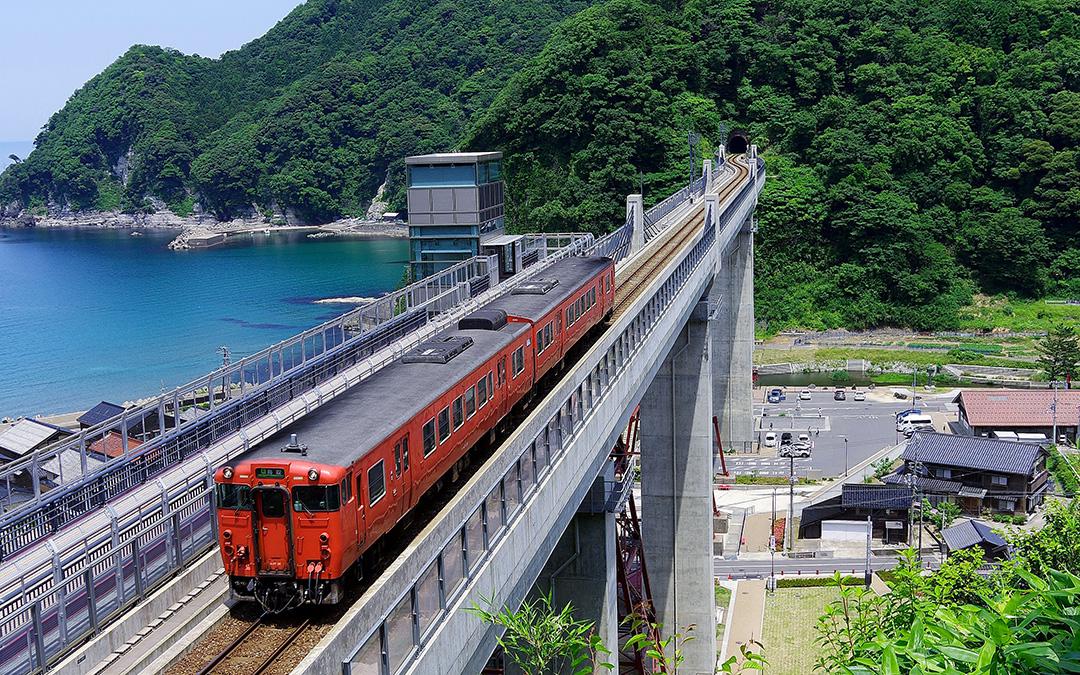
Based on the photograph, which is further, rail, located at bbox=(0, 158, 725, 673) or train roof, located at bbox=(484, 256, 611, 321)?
train roof, located at bbox=(484, 256, 611, 321)

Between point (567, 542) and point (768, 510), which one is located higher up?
point (567, 542)

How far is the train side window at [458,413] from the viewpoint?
15258 millimetres

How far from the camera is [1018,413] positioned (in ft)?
159

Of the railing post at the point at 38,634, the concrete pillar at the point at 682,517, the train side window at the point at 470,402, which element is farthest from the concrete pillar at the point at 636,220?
the railing post at the point at 38,634

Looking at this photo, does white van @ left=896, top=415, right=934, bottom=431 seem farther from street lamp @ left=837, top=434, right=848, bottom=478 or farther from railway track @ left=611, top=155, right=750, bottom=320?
railway track @ left=611, top=155, right=750, bottom=320

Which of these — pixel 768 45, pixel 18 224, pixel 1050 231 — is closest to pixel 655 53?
pixel 768 45

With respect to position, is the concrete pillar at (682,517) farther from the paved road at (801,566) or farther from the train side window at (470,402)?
the train side window at (470,402)

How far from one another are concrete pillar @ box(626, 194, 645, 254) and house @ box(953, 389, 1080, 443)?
68.9ft

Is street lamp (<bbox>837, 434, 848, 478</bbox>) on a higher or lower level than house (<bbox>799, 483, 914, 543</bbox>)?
lower

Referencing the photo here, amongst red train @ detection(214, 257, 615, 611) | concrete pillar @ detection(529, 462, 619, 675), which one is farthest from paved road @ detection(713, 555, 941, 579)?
red train @ detection(214, 257, 615, 611)

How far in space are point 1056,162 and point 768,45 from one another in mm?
22285

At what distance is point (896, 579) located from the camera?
26.7 feet

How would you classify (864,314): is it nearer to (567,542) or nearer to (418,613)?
(567,542)

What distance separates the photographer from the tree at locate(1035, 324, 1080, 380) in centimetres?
5844
